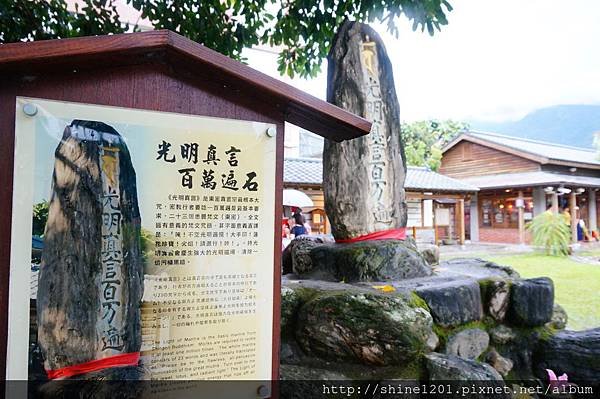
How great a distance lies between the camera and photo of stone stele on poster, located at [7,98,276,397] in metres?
1.23

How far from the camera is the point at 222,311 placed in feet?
4.69

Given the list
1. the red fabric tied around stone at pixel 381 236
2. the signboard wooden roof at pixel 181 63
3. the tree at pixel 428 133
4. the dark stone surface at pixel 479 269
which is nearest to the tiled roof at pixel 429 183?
the tree at pixel 428 133

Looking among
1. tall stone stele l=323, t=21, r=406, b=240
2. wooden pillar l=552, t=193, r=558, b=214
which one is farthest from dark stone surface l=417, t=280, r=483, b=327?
wooden pillar l=552, t=193, r=558, b=214

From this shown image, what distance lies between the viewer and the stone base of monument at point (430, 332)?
218cm

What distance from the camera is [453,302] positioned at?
8.60ft

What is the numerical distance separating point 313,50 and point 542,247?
12312 mm

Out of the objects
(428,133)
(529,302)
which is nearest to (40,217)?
(529,302)

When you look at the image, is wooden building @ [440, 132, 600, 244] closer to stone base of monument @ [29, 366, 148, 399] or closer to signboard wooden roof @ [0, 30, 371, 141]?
signboard wooden roof @ [0, 30, 371, 141]

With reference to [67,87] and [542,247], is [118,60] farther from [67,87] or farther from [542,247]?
[542,247]

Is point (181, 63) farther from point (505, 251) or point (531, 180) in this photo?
point (531, 180)

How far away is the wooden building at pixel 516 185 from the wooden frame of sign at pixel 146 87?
1546 cm

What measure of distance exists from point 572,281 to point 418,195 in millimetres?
6270

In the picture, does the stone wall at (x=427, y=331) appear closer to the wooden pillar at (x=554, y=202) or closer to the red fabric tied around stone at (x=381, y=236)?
the red fabric tied around stone at (x=381, y=236)

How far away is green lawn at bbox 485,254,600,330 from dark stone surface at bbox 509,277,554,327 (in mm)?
2815
